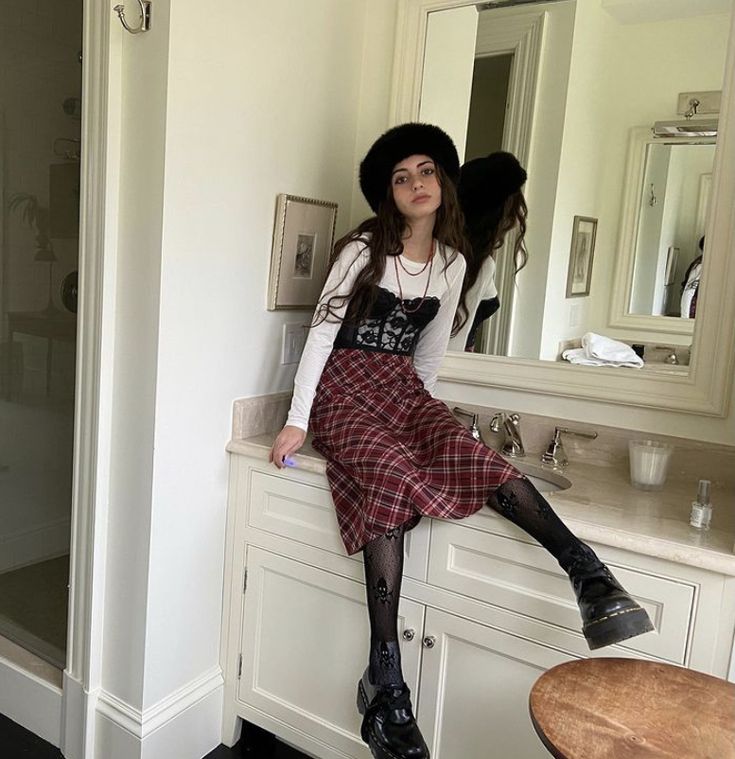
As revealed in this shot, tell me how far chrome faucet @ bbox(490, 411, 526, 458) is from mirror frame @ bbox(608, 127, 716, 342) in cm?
34

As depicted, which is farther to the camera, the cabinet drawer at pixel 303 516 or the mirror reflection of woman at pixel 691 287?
the mirror reflection of woman at pixel 691 287

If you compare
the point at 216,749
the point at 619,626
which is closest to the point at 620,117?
the point at 619,626

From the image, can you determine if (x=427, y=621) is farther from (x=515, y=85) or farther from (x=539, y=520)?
(x=515, y=85)

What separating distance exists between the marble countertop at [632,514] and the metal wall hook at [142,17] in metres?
0.94

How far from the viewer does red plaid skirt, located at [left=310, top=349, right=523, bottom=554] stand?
1.47 metres

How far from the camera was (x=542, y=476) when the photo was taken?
1791 mm

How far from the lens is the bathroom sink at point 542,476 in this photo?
174 cm

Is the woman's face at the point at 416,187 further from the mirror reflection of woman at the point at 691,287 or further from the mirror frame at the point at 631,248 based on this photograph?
the mirror reflection of woman at the point at 691,287

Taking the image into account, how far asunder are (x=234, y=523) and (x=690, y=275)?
1.25 metres

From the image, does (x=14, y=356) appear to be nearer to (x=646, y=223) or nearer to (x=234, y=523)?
(x=234, y=523)

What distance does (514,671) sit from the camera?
1469mm

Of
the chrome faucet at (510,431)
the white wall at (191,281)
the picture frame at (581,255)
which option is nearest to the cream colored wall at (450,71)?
the white wall at (191,281)

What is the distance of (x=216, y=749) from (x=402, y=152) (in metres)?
1.58

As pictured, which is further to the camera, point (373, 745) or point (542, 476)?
point (542, 476)
